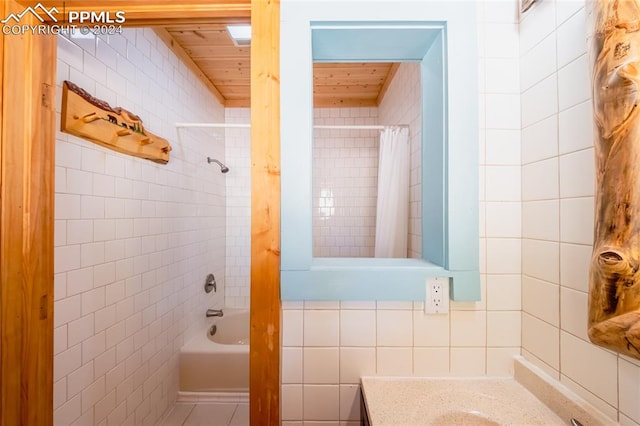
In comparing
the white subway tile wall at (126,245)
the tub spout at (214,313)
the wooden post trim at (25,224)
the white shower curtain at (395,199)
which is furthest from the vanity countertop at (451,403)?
the tub spout at (214,313)

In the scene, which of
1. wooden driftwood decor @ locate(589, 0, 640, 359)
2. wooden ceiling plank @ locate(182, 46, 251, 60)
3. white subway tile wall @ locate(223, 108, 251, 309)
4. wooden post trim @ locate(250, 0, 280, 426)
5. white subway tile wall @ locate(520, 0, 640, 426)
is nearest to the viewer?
wooden driftwood decor @ locate(589, 0, 640, 359)

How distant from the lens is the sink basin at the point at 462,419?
0.78 meters

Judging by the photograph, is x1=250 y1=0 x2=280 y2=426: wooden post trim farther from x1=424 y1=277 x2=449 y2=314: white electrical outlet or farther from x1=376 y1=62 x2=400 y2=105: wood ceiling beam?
x1=376 y1=62 x2=400 y2=105: wood ceiling beam

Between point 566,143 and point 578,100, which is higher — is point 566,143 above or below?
below

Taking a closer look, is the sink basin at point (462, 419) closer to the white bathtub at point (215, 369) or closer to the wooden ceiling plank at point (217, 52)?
the white bathtub at point (215, 369)

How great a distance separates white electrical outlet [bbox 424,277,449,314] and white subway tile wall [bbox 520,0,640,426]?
0.92ft

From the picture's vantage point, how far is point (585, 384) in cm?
72

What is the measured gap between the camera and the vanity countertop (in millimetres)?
772

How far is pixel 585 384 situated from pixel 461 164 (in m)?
0.70

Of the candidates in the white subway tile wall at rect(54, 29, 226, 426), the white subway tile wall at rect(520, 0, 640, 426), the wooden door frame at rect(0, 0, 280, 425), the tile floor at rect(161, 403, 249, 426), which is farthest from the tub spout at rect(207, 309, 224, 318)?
the white subway tile wall at rect(520, 0, 640, 426)

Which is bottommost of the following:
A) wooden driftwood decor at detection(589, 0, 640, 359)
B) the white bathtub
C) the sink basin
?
the white bathtub

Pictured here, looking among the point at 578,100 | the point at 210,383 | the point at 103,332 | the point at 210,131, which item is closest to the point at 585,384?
the point at 578,100

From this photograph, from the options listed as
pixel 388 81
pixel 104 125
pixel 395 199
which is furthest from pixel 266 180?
pixel 388 81

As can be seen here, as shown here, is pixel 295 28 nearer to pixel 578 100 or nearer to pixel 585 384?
pixel 578 100
